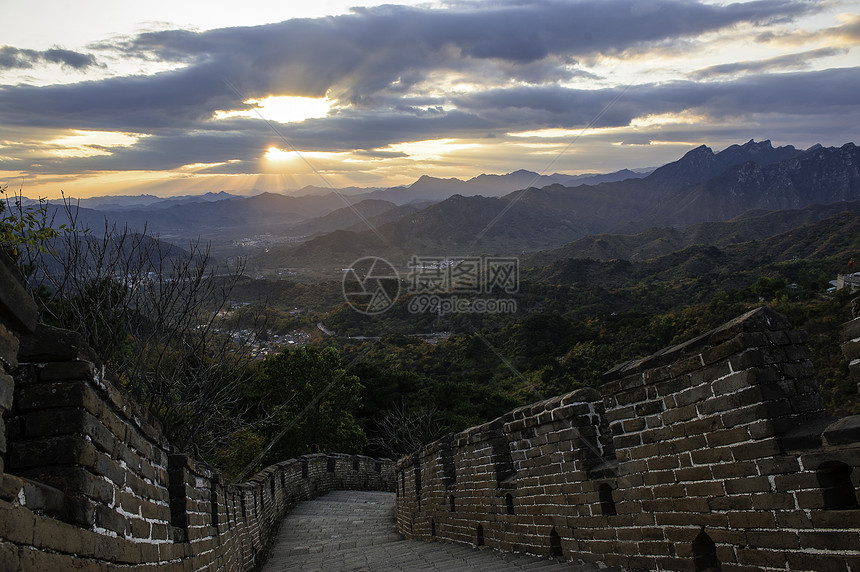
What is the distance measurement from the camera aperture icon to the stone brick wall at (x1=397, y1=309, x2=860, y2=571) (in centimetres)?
5655

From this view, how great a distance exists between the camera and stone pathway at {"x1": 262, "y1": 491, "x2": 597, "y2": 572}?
5.52m

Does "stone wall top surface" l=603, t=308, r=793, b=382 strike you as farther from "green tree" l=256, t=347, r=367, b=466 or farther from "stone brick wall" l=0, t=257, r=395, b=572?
"green tree" l=256, t=347, r=367, b=466

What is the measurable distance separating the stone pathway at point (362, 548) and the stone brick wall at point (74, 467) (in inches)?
104

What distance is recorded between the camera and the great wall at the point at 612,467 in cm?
222

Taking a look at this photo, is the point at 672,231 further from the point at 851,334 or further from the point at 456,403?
the point at 851,334

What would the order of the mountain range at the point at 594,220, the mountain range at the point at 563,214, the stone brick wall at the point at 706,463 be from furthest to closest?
the mountain range at the point at 563,214, the mountain range at the point at 594,220, the stone brick wall at the point at 706,463

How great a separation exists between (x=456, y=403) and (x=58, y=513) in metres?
28.8

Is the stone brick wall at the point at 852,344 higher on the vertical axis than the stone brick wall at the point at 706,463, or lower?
higher

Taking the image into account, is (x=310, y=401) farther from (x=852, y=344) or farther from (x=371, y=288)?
(x=371, y=288)

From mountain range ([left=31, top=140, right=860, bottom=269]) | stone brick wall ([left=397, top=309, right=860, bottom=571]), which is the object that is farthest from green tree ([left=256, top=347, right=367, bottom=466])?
mountain range ([left=31, top=140, right=860, bottom=269])

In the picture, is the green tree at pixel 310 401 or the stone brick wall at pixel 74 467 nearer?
the stone brick wall at pixel 74 467

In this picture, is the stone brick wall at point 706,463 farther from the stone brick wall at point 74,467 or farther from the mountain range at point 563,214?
the mountain range at point 563,214

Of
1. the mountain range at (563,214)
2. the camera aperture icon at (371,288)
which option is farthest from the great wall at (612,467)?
the mountain range at (563,214)

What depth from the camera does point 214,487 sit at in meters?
5.18
